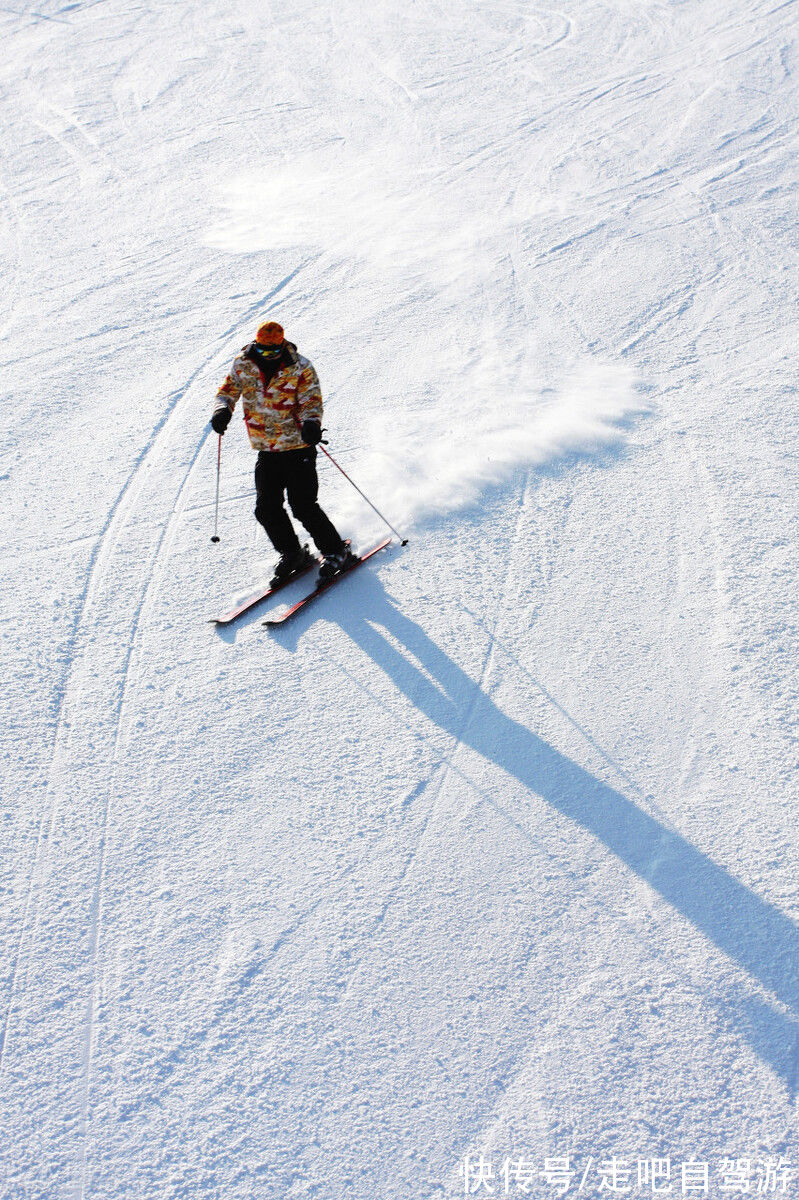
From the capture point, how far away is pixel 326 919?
359 centimetres

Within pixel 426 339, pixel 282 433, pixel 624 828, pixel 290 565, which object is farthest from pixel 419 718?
pixel 426 339

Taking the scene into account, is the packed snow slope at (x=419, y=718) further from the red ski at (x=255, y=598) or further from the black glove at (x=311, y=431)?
the black glove at (x=311, y=431)

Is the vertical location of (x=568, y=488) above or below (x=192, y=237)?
below

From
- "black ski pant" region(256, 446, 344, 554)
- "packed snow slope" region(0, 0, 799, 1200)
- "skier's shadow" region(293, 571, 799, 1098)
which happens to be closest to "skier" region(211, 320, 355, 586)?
"black ski pant" region(256, 446, 344, 554)

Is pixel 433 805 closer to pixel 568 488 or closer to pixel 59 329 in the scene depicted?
pixel 568 488

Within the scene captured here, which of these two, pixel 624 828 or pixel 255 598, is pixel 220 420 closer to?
pixel 255 598

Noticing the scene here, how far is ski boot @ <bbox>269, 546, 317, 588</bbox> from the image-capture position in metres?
5.36

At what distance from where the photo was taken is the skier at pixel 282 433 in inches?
186

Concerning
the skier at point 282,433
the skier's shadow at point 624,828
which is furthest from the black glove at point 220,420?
the skier's shadow at point 624,828

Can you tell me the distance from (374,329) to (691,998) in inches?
251

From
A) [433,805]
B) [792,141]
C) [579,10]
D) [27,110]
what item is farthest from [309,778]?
[579,10]

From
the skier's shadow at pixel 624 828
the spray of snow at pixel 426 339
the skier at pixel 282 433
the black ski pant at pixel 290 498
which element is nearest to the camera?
the skier's shadow at pixel 624 828

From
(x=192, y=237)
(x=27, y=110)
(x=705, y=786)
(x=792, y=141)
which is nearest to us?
(x=705, y=786)

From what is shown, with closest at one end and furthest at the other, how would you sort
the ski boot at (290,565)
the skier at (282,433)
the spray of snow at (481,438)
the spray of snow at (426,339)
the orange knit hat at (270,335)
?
1. the orange knit hat at (270,335)
2. the skier at (282,433)
3. the ski boot at (290,565)
4. the spray of snow at (481,438)
5. the spray of snow at (426,339)
